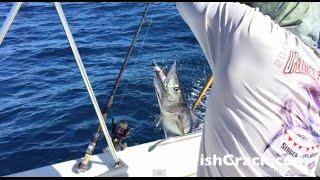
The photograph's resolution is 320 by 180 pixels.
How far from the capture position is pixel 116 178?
9.88 ft

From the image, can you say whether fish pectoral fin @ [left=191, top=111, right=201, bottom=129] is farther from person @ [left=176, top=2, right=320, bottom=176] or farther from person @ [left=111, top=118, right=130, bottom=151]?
person @ [left=176, top=2, right=320, bottom=176]

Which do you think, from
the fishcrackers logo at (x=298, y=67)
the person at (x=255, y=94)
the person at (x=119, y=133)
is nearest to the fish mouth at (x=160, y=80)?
the person at (x=119, y=133)

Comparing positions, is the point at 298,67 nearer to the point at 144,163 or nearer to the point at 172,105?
the point at 144,163

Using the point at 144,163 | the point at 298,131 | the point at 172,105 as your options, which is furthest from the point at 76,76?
the point at 298,131

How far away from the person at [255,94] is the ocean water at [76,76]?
428 cm

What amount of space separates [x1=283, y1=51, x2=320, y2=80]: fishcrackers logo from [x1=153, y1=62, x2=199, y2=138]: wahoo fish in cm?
221

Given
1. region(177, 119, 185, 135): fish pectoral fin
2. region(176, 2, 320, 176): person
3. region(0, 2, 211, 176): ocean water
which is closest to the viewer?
region(176, 2, 320, 176): person

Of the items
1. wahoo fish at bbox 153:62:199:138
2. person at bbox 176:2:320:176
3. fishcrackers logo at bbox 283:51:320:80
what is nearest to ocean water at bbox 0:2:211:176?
wahoo fish at bbox 153:62:199:138

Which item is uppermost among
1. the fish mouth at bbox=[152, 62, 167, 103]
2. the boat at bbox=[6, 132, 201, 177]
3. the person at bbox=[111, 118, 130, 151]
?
the fish mouth at bbox=[152, 62, 167, 103]

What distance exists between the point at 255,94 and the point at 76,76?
7.07 meters

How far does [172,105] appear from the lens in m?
3.79

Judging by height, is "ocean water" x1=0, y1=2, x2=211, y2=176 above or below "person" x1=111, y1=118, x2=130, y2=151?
above

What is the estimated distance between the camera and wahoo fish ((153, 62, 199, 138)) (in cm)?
374

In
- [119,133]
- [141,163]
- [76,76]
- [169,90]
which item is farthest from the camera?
[76,76]
